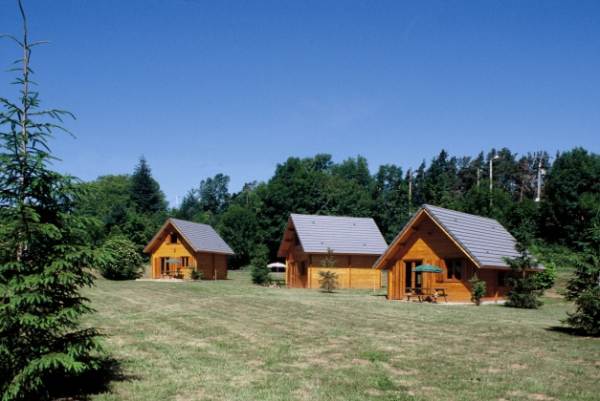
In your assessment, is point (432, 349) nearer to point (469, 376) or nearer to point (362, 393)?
point (469, 376)

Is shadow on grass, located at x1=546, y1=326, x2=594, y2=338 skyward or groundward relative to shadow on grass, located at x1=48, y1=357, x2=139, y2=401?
groundward

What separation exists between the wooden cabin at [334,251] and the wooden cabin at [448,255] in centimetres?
912

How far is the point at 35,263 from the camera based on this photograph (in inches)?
323

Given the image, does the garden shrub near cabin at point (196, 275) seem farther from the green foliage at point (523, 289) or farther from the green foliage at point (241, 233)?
the green foliage at point (523, 289)

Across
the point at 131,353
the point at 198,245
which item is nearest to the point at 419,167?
the point at 198,245

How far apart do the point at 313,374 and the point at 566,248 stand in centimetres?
5001

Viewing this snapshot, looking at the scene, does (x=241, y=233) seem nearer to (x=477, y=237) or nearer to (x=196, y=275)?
(x=196, y=275)

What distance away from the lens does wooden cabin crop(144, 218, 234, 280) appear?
4941cm

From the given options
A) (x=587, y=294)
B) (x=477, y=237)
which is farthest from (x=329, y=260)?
(x=587, y=294)

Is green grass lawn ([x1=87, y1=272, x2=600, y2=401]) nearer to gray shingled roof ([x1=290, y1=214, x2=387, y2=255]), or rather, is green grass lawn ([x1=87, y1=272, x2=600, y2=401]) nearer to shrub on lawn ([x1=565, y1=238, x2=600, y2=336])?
shrub on lawn ([x1=565, y1=238, x2=600, y2=336])

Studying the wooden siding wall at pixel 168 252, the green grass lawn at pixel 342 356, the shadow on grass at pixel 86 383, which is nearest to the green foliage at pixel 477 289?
the green grass lawn at pixel 342 356

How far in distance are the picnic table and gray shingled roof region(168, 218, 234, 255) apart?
23.3 metres

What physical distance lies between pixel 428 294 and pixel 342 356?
61.5 ft

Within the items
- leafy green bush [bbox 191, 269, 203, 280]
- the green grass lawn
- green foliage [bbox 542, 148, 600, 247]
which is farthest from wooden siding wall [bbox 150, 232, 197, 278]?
green foliage [bbox 542, 148, 600, 247]
